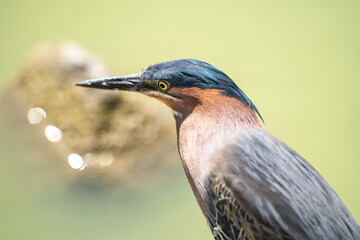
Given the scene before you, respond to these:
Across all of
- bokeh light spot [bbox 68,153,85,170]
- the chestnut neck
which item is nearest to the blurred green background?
bokeh light spot [bbox 68,153,85,170]

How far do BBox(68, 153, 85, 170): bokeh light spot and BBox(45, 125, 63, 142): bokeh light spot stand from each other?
26 cm

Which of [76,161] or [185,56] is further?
[185,56]

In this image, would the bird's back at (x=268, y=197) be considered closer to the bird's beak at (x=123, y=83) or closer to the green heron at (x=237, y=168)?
the green heron at (x=237, y=168)

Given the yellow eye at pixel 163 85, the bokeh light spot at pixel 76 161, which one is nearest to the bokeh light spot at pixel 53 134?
the bokeh light spot at pixel 76 161

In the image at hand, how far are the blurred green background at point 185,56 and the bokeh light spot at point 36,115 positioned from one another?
0.66ft

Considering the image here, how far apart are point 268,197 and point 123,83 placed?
1143 millimetres

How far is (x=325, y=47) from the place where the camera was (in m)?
5.59

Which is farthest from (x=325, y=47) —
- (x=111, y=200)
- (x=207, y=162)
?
(x=207, y=162)

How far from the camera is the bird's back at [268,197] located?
2.03m

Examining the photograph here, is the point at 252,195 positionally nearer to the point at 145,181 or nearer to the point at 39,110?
the point at 145,181

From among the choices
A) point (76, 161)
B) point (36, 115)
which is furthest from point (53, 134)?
point (76, 161)

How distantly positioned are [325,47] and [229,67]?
4.72 feet

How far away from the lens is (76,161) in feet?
12.8

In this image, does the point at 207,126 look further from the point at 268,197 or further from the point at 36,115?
the point at 36,115
